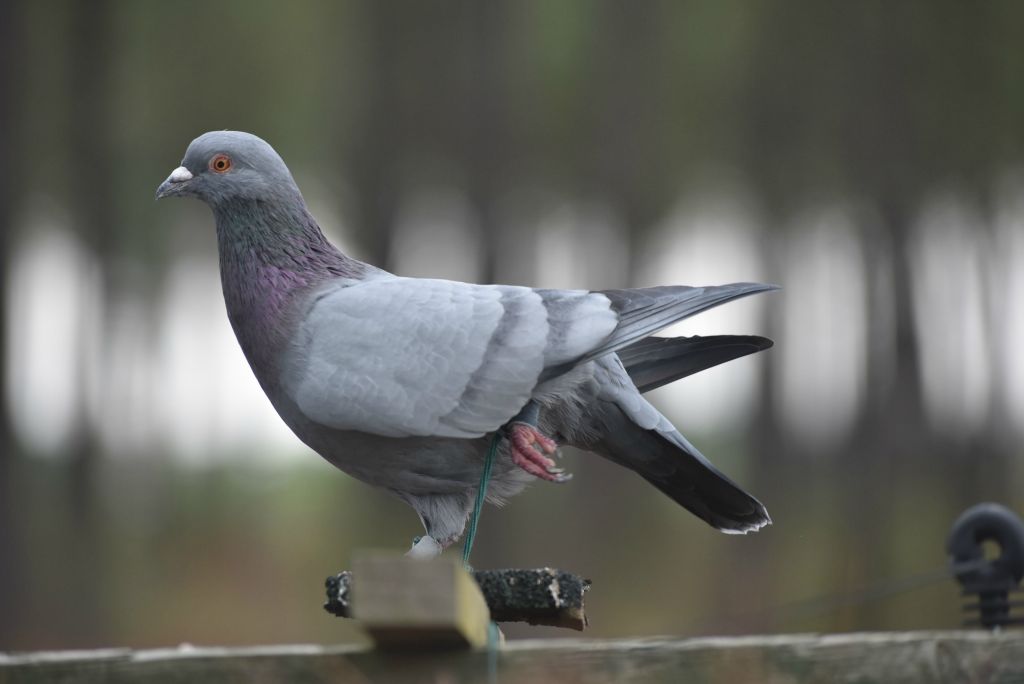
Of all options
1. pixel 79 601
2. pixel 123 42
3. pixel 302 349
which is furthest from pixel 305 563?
pixel 302 349

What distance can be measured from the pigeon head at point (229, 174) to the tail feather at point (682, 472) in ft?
2.79

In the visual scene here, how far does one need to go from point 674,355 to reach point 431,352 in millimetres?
572

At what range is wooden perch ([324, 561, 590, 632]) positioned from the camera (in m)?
2.16

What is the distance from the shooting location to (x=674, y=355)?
265cm

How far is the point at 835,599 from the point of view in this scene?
7.97 ft

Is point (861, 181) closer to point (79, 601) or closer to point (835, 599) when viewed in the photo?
point (835, 599)

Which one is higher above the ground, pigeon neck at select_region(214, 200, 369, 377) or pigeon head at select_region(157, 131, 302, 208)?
pigeon head at select_region(157, 131, 302, 208)

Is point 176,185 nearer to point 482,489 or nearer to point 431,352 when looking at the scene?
point 431,352

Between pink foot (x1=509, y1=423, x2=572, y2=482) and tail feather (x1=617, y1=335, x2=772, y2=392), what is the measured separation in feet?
1.28

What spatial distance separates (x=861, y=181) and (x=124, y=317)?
3.46 metres

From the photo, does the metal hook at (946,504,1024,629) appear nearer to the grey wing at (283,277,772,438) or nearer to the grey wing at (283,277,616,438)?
the grey wing at (283,277,772,438)

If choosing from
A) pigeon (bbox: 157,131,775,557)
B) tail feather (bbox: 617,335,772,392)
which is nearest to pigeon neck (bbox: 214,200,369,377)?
pigeon (bbox: 157,131,775,557)

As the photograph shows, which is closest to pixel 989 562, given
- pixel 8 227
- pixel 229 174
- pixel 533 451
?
pixel 533 451

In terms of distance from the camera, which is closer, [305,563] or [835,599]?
[835,599]
